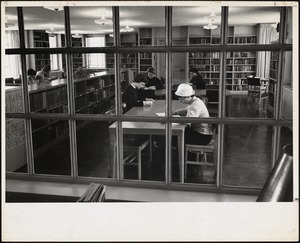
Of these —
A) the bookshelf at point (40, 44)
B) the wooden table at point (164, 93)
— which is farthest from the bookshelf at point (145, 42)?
the wooden table at point (164, 93)

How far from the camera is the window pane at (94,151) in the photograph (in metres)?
4.53

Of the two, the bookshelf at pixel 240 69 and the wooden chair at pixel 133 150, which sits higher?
the bookshelf at pixel 240 69

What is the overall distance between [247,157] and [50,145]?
338 centimetres

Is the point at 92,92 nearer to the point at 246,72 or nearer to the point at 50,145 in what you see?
the point at 50,145

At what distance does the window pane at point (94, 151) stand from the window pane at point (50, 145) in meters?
0.27

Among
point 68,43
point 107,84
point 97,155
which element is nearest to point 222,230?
point 68,43

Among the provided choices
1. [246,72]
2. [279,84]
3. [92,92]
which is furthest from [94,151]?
[246,72]

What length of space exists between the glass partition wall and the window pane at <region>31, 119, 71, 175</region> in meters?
0.02

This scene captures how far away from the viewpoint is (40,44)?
16.6 m

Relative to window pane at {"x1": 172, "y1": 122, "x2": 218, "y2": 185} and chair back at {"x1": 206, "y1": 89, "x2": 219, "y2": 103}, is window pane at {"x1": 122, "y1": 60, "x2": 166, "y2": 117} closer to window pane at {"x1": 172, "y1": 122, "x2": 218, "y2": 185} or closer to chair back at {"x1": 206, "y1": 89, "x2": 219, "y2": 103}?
window pane at {"x1": 172, "y1": 122, "x2": 218, "y2": 185}

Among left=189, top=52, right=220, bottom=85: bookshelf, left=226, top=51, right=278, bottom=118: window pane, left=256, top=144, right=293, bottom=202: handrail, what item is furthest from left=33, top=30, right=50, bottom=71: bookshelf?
left=256, top=144, right=293, bottom=202: handrail

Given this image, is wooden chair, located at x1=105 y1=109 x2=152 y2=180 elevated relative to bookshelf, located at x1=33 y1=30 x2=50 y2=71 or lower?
lower

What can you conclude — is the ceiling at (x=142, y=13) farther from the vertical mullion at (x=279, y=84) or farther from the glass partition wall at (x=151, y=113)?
the vertical mullion at (x=279, y=84)

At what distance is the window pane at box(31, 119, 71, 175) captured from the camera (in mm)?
4680
